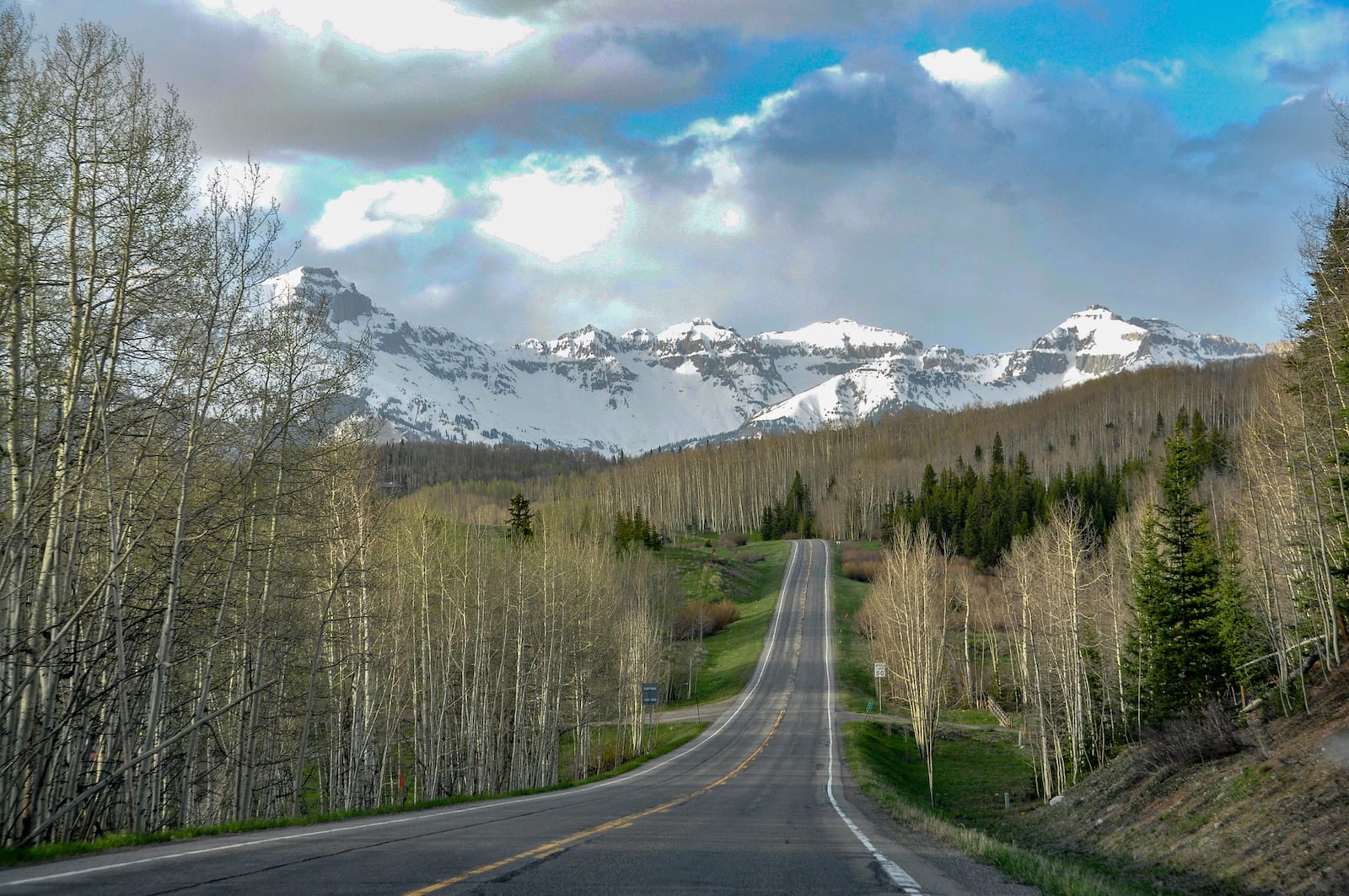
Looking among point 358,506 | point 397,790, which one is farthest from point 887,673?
point 358,506

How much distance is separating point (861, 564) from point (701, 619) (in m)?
34.2

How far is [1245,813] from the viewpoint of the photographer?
68.5 feet

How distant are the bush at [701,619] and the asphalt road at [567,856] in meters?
68.2

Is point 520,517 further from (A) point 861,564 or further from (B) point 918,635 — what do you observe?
(B) point 918,635

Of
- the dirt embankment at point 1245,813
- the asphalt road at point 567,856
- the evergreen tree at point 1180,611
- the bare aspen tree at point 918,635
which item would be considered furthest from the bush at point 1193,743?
the bare aspen tree at point 918,635

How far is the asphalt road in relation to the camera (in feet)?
27.3

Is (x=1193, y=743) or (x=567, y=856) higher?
(x=567, y=856)

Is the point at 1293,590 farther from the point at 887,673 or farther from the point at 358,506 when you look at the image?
the point at 358,506

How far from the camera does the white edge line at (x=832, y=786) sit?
10152 mm

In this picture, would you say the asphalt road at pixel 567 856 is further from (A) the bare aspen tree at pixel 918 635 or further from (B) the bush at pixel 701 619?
(B) the bush at pixel 701 619

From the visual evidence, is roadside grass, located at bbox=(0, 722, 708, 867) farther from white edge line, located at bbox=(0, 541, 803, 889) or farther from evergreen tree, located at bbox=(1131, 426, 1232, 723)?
evergreen tree, located at bbox=(1131, 426, 1232, 723)

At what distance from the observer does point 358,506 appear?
28.8 meters

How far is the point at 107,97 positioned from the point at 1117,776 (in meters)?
37.3

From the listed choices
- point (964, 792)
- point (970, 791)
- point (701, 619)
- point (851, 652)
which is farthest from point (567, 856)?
point (701, 619)
